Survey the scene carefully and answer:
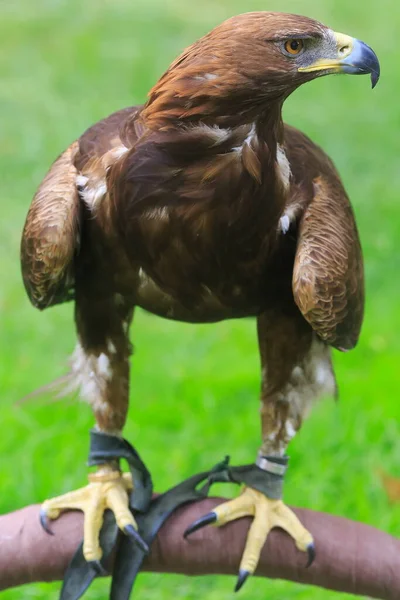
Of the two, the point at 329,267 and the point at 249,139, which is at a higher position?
the point at 249,139

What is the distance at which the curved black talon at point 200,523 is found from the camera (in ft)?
8.13

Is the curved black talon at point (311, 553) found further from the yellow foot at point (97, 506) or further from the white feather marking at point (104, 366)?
the white feather marking at point (104, 366)

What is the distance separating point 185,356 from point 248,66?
3.35 m

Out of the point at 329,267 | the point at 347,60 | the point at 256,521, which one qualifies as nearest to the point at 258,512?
the point at 256,521

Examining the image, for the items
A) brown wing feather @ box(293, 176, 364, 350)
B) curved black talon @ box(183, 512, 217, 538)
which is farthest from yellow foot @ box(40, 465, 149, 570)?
brown wing feather @ box(293, 176, 364, 350)

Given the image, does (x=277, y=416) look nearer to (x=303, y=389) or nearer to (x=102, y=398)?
(x=303, y=389)

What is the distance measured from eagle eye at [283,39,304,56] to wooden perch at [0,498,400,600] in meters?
1.25

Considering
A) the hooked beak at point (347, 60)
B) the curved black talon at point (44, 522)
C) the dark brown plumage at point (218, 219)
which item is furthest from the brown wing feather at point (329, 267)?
the curved black talon at point (44, 522)

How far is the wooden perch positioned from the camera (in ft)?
7.88

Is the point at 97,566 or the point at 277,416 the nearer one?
the point at 97,566

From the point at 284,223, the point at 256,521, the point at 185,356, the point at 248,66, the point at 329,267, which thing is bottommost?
the point at 256,521

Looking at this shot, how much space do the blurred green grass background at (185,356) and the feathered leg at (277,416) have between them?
0.16 m

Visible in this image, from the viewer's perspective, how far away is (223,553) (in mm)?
2531

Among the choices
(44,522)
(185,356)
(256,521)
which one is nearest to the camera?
(44,522)
